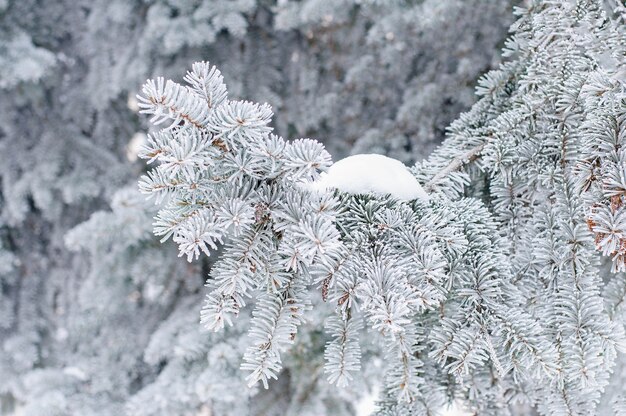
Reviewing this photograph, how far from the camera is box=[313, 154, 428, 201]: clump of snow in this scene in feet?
2.51

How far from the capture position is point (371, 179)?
779 millimetres

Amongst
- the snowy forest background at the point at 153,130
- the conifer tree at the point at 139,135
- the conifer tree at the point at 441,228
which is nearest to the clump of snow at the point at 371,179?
the conifer tree at the point at 441,228

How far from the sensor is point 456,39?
5.31 feet

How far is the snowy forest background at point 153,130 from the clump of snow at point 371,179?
119 mm

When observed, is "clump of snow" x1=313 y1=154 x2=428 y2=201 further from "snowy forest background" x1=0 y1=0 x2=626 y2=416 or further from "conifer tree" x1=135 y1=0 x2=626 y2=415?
"snowy forest background" x1=0 y1=0 x2=626 y2=416

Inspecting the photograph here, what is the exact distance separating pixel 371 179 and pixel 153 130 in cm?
121

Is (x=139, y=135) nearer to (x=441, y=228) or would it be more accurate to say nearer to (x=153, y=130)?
(x=153, y=130)

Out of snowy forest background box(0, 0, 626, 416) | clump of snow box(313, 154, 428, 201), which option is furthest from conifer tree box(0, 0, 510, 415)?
clump of snow box(313, 154, 428, 201)

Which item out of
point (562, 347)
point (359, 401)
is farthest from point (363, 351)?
point (562, 347)

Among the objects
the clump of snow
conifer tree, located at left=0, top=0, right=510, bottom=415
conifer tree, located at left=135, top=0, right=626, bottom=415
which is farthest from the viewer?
conifer tree, located at left=0, top=0, right=510, bottom=415

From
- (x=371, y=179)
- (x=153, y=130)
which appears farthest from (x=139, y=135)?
(x=371, y=179)

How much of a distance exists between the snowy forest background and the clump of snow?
119mm

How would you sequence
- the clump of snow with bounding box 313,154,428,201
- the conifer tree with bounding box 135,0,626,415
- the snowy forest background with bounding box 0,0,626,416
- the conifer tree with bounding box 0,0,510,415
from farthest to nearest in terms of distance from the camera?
the conifer tree with bounding box 0,0,510,415, the snowy forest background with bounding box 0,0,626,416, the clump of snow with bounding box 313,154,428,201, the conifer tree with bounding box 135,0,626,415

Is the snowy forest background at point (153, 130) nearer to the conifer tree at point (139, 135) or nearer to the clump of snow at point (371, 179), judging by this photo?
the conifer tree at point (139, 135)
